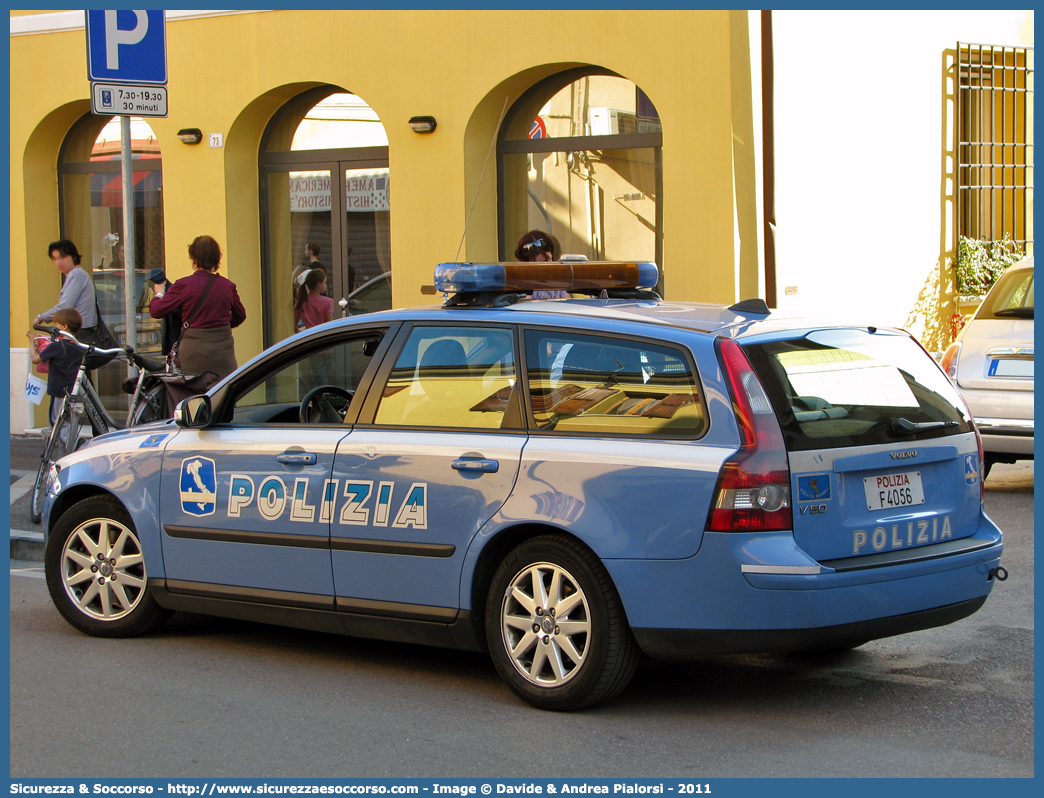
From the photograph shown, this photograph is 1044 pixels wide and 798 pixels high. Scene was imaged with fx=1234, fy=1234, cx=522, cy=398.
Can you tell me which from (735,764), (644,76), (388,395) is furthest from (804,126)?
(735,764)

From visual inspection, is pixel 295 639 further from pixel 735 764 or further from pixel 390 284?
pixel 390 284

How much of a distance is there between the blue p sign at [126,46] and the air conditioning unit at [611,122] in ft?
14.7

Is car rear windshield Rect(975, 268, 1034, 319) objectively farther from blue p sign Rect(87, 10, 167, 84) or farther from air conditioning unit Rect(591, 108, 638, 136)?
blue p sign Rect(87, 10, 167, 84)

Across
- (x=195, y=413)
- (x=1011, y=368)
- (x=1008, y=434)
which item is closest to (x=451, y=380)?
(x=195, y=413)

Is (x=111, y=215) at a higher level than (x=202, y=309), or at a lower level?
higher

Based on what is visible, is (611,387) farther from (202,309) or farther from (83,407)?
(202,309)

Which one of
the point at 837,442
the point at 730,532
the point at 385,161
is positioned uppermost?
the point at 385,161

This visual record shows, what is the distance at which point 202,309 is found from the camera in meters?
9.65

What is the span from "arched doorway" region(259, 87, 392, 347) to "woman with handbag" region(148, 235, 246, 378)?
10.4 ft

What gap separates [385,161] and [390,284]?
127 centimetres

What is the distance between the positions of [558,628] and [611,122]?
7.65m

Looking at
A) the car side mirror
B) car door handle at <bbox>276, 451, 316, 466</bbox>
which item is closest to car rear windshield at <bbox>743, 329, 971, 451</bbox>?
car door handle at <bbox>276, 451, 316, 466</bbox>

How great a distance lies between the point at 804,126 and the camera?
11.5 meters

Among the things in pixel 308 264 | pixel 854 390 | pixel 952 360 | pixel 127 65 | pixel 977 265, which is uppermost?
pixel 127 65
